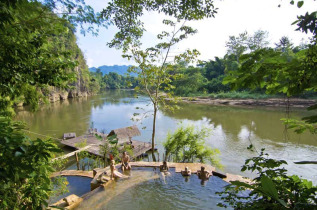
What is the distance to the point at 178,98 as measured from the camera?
30.0 ft

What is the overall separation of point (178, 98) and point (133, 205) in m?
5.25

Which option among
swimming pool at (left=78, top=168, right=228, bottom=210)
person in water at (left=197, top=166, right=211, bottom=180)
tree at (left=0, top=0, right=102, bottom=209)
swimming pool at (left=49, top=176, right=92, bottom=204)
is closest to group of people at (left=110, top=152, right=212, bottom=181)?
person in water at (left=197, top=166, right=211, bottom=180)

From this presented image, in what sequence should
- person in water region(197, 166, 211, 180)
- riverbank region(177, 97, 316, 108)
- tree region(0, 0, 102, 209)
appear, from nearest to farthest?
tree region(0, 0, 102, 209), person in water region(197, 166, 211, 180), riverbank region(177, 97, 316, 108)

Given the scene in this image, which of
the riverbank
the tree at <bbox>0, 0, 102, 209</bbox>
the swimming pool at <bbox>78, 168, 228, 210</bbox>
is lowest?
the swimming pool at <bbox>78, 168, 228, 210</bbox>

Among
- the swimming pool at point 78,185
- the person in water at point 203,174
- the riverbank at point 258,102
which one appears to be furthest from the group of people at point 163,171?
the riverbank at point 258,102

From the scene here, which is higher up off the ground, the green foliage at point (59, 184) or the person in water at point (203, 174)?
the green foliage at point (59, 184)

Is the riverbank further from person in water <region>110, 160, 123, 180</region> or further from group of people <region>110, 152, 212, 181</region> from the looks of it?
person in water <region>110, 160, 123, 180</region>

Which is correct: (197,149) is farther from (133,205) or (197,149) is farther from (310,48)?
(310,48)

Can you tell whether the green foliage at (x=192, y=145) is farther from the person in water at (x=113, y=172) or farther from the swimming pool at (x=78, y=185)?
the swimming pool at (x=78, y=185)

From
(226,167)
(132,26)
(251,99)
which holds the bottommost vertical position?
(226,167)

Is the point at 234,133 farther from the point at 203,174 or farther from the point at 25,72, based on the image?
the point at 25,72

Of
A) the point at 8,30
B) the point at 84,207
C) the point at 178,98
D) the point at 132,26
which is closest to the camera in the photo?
the point at 8,30

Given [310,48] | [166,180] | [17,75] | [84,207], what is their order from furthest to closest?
1. [166,180]
2. [84,207]
3. [17,75]
4. [310,48]

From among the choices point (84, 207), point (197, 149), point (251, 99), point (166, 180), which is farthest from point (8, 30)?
point (251, 99)
